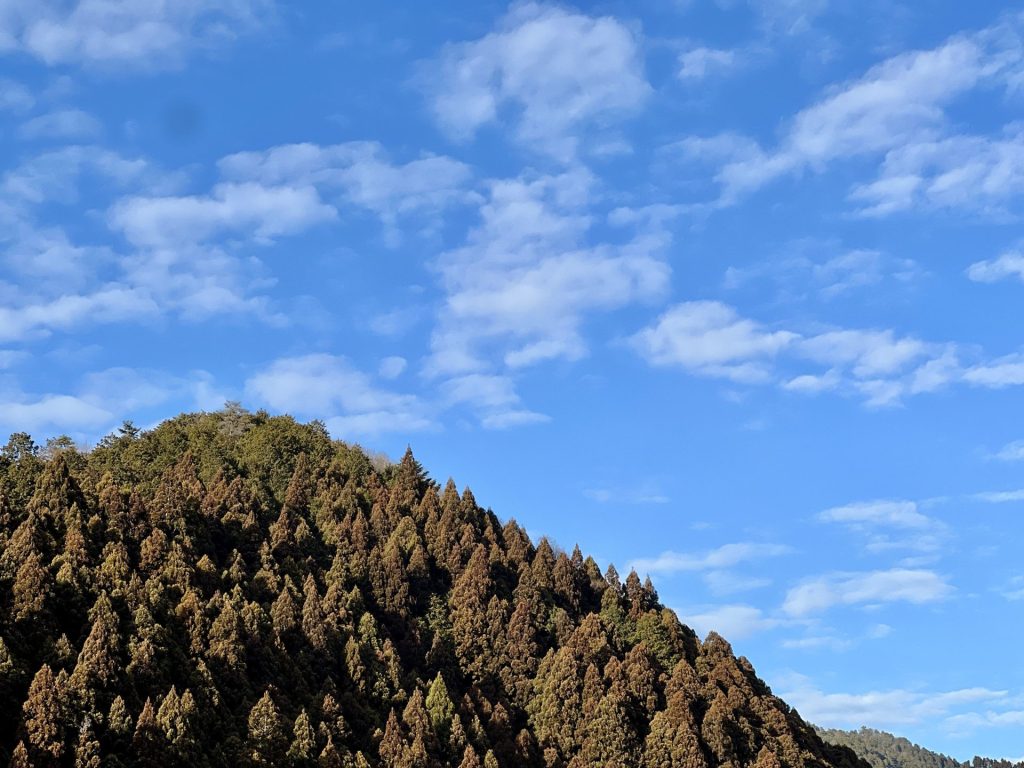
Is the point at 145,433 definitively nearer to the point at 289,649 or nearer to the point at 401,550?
the point at 401,550

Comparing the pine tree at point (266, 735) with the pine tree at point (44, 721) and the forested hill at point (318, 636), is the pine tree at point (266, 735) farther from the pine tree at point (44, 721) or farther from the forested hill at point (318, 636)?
the pine tree at point (44, 721)

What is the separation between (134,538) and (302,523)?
12.4 metres

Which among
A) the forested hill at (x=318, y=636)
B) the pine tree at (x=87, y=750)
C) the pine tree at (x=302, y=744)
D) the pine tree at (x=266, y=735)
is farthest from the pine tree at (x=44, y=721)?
the pine tree at (x=302, y=744)

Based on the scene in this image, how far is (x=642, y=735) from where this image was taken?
52750mm

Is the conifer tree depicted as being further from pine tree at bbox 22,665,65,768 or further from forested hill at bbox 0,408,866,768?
pine tree at bbox 22,665,65,768

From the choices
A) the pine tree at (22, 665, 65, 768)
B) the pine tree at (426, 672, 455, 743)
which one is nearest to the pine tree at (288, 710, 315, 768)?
the pine tree at (426, 672, 455, 743)

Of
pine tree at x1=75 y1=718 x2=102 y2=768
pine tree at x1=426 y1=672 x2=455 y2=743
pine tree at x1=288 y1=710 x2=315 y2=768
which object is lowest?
pine tree at x1=75 y1=718 x2=102 y2=768

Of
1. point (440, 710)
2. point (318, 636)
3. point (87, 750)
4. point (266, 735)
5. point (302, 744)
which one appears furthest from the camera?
point (318, 636)

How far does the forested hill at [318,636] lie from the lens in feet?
129

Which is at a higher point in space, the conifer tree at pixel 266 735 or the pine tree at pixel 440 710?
the pine tree at pixel 440 710

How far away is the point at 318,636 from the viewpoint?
5006 centimetres

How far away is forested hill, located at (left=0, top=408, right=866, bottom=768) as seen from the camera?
129 ft

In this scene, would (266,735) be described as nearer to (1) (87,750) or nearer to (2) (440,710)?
(1) (87,750)

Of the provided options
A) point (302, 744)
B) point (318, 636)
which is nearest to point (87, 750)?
point (302, 744)
